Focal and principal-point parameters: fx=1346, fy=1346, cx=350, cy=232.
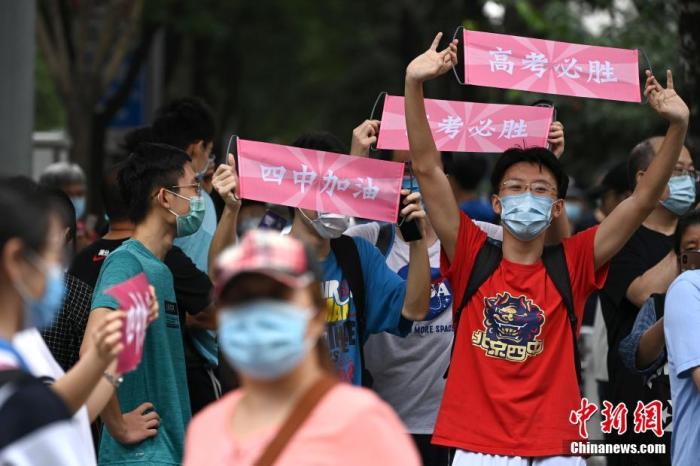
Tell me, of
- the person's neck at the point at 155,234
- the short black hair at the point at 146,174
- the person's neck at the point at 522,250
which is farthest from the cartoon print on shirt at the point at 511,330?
the short black hair at the point at 146,174

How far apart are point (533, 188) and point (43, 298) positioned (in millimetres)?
2910

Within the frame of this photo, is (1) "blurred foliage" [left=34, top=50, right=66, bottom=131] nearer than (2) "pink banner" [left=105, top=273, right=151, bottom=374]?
No

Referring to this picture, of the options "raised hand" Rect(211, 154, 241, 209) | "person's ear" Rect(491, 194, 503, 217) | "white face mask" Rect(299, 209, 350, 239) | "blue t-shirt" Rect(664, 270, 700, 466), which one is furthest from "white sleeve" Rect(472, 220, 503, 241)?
"raised hand" Rect(211, 154, 241, 209)

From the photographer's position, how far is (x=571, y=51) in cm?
682

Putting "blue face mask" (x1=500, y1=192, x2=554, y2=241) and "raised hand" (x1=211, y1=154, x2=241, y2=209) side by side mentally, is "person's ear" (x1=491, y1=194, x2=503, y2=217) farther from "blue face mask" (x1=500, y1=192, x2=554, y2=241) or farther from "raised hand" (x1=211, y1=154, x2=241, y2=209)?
"raised hand" (x1=211, y1=154, x2=241, y2=209)

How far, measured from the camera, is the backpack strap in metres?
3.46

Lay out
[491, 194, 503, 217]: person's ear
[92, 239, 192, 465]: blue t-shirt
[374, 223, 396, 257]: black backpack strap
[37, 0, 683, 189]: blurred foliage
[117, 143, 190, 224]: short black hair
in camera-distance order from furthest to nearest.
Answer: [37, 0, 683, 189]: blurred foliage < [374, 223, 396, 257]: black backpack strap < [491, 194, 503, 217]: person's ear < [117, 143, 190, 224]: short black hair < [92, 239, 192, 465]: blue t-shirt

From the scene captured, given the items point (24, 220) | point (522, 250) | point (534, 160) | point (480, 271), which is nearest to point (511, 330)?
point (480, 271)

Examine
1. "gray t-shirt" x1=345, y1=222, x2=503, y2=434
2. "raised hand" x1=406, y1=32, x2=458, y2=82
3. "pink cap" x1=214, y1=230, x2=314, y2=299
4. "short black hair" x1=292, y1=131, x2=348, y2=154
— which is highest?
"raised hand" x1=406, y1=32, x2=458, y2=82

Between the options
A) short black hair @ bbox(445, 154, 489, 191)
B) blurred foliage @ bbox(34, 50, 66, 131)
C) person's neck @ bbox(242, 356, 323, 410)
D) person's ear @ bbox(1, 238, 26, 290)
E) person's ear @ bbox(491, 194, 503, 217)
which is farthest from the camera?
blurred foliage @ bbox(34, 50, 66, 131)

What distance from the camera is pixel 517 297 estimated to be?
19.3 ft

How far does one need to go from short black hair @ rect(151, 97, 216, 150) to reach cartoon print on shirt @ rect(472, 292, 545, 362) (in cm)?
257

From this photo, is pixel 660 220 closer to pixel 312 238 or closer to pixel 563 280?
pixel 563 280

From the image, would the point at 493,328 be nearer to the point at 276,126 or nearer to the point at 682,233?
the point at 682,233
